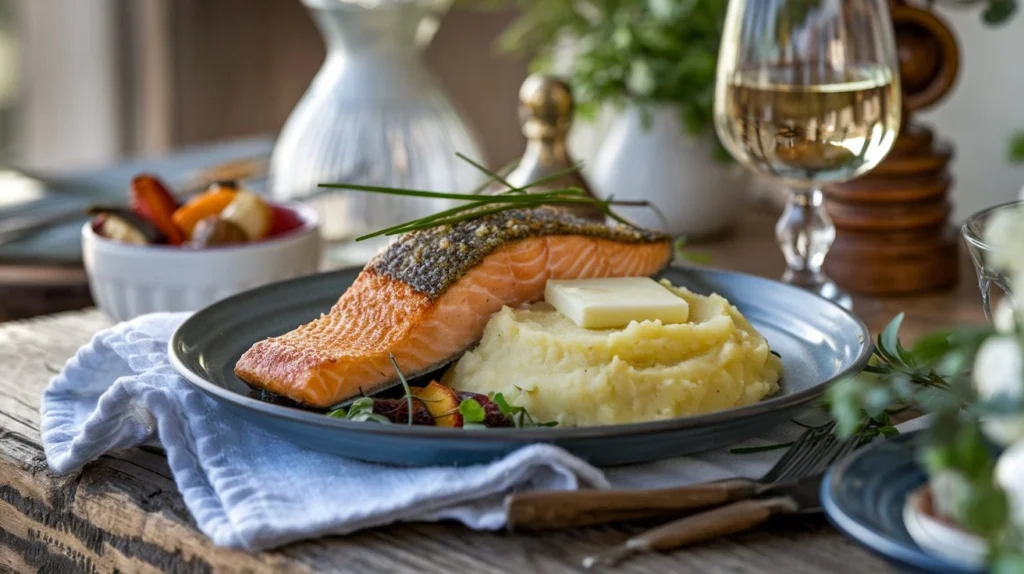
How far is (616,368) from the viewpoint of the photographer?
3.71ft

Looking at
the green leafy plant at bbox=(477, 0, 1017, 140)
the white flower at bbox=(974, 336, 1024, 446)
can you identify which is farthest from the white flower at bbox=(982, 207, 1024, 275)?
the green leafy plant at bbox=(477, 0, 1017, 140)

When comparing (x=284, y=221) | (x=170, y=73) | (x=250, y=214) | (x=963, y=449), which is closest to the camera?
(x=963, y=449)

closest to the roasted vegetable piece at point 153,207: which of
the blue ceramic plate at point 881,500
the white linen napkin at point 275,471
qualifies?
the white linen napkin at point 275,471

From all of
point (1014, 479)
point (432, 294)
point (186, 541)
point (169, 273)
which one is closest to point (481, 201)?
point (432, 294)

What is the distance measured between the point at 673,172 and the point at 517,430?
133cm

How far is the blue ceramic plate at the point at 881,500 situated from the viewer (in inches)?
31.9

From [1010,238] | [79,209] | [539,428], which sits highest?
[1010,238]

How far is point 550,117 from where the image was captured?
2.08 meters

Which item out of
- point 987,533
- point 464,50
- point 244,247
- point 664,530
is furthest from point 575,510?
point 464,50

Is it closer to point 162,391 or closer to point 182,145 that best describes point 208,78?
point 182,145

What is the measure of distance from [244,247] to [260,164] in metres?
0.79

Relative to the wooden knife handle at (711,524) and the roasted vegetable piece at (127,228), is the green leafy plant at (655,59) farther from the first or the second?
the wooden knife handle at (711,524)

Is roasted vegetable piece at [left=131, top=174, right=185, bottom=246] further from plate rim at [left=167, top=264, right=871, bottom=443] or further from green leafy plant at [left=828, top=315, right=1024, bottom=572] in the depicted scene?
green leafy plant at [left=828, top=315, right=1024, bottom=572]

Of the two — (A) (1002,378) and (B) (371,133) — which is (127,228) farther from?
(A) (1002,378)
